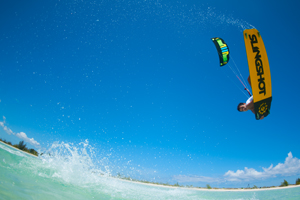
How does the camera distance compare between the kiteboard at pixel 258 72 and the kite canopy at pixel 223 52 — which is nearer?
the kiteboard at pixel 258 72

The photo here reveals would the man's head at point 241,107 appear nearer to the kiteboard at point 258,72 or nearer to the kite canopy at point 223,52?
the kiteboard at point 258,72

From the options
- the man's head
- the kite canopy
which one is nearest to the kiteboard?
the man's head

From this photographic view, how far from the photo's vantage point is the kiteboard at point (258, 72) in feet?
→ 18.5

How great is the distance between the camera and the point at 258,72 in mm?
5828

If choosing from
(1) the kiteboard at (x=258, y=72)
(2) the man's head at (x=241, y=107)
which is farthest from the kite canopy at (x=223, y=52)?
(2) the man's head at (x=241, y=107)

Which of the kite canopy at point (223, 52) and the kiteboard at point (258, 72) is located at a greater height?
the kite canopy at point (223, 52)

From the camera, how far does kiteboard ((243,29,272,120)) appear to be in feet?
18.5

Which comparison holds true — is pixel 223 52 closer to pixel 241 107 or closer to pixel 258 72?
pixel 258 72

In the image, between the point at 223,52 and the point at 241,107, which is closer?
the point at 241,107

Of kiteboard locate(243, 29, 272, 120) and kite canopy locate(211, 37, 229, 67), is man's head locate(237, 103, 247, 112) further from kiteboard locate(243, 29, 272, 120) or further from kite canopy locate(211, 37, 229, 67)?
kite canopy locate(211, 37, 229, 67)

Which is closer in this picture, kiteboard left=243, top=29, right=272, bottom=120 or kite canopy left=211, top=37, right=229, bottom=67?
kiteboard left=243, top=29, right=272, bottom=120

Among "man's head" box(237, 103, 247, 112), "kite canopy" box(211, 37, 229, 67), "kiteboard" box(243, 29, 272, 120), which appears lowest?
"man's head" box(237, 103, 247, 112)

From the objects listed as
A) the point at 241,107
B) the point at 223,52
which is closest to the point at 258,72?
the point at 241,107

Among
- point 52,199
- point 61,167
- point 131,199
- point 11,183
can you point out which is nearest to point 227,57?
point 131,199
